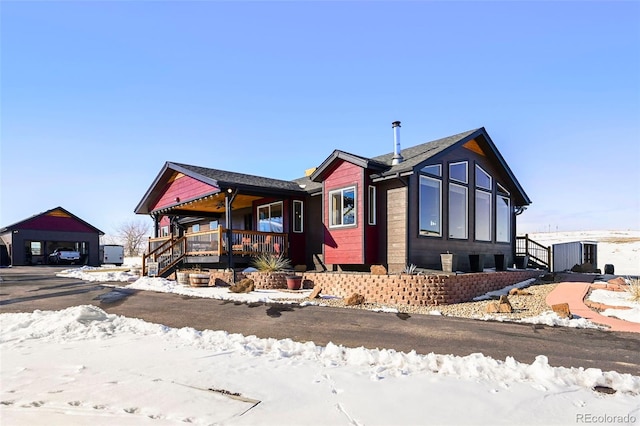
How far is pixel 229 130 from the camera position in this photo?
1756 centimetres

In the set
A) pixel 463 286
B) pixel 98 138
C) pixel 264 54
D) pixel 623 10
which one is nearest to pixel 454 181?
pixel 463 286

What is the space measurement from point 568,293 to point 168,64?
13383 millimetres

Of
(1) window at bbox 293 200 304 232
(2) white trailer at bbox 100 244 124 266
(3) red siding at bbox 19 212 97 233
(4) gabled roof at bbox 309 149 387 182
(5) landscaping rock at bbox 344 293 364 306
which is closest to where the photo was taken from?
(5) landscaping rock at bbox 344 293 364 306

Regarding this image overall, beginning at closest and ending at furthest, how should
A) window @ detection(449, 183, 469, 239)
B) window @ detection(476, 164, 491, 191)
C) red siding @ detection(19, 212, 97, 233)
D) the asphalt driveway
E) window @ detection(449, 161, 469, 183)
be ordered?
1. the asphalt driveway
2. window @ detection(449, 183, 469, 239)
3. window @ detection(449, 161, 469, 183)
4. window @ detection(476, 164, 491, 191)
5. red siding @ detection(19, 212, 97, 233)

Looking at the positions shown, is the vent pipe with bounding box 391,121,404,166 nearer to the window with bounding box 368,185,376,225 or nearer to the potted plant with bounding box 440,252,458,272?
the window with bounding box 368,185,376,225

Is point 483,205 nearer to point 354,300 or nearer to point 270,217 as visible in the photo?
point 354,300

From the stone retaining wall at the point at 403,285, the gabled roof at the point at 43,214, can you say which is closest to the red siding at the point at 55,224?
the gabled roof at the point at 43,214

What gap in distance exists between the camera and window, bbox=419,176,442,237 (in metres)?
12.1

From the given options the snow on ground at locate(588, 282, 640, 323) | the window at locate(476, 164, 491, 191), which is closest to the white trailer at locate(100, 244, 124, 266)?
the window at locate(476, 164, 491, 191)

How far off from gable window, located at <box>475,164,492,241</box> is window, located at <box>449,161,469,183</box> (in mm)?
911
